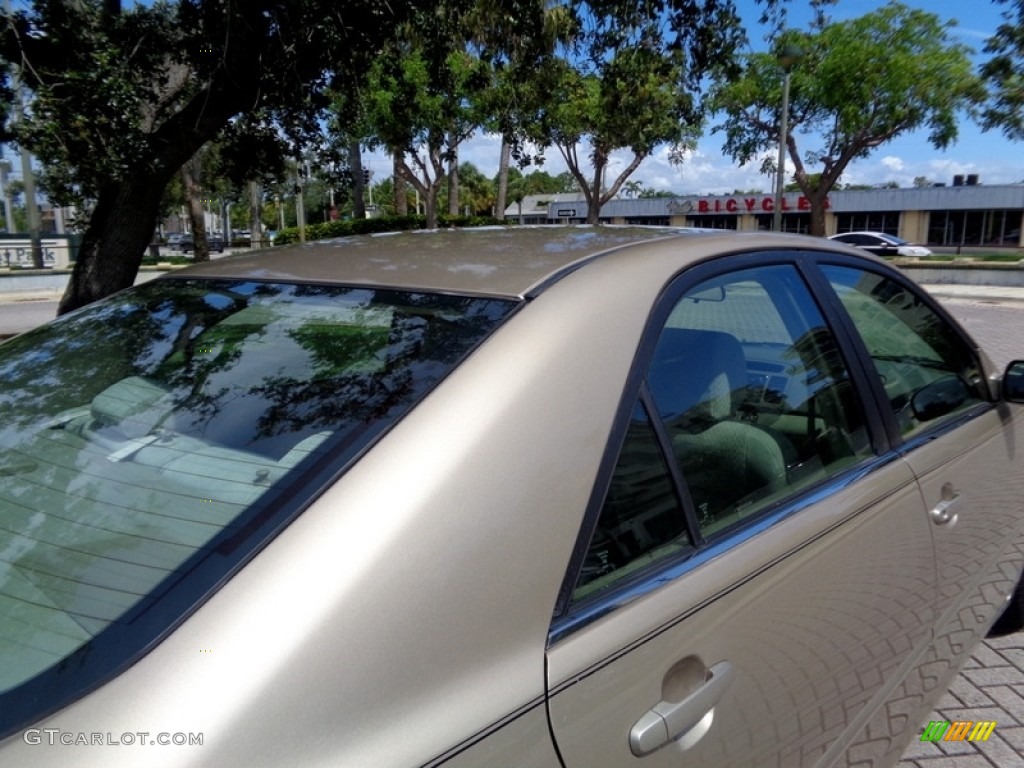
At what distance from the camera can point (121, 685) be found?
0.97m

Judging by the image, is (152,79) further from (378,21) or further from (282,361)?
(282,361)

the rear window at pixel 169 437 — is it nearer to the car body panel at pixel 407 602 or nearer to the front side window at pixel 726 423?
the car body panel at pixel 407 602

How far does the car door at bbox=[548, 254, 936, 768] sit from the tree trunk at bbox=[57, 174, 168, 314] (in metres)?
6.58

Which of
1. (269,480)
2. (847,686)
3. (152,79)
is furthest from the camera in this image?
(152,79)

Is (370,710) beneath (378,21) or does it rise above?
beneath

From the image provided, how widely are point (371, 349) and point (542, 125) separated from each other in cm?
1653

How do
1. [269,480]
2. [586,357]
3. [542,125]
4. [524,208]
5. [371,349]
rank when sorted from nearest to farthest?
[269,480] < [586,357] < [371,349] < [542,125] < [524,208]

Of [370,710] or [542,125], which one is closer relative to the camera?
[370,710]

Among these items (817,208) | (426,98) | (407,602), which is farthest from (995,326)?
(817,208)

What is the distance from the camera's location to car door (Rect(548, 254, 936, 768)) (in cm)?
128

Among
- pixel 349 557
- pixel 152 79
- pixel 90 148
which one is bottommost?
pixel 349 557

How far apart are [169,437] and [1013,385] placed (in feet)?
8.79

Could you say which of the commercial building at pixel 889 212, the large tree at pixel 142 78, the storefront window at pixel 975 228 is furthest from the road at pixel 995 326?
the storefront window at pixel 975 228

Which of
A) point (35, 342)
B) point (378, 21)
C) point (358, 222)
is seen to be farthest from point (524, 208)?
point (35, 342)
